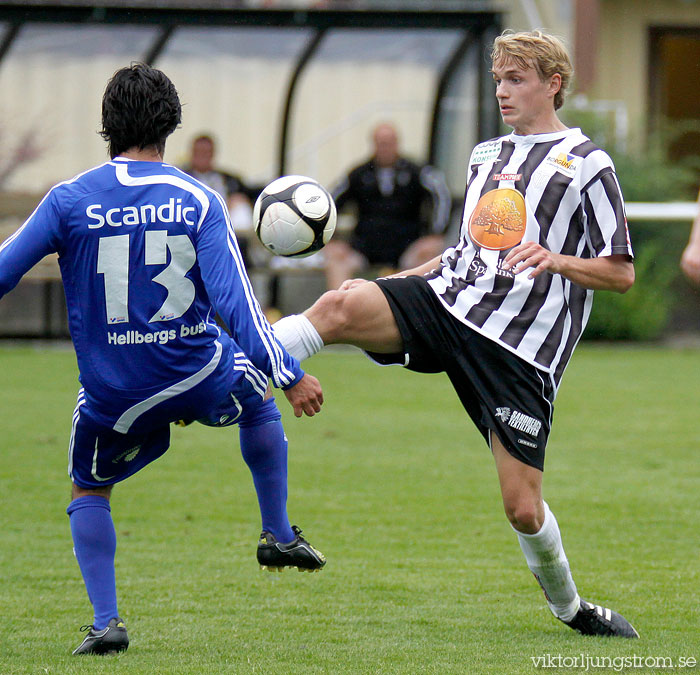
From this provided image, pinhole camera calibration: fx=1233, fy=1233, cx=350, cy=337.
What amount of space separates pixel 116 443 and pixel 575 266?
1566 millimetres

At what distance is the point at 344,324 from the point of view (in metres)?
4.11

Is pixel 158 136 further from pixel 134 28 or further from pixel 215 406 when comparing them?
pixel 134 28

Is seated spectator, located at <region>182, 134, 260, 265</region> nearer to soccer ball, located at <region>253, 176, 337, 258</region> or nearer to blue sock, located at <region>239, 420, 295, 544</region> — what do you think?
soccer ball, located at <region>253, 176, 337, 258</region>

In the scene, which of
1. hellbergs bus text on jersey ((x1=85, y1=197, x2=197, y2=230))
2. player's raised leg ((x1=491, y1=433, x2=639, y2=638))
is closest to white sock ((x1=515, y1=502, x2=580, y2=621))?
player's raised leg ((x1=491, y1=433, x2=639, y2=638))

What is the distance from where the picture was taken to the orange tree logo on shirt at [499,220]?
415 cm

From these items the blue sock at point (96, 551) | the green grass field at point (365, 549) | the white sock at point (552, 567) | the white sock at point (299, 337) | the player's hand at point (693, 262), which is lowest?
the green grass field at point (365, 549)

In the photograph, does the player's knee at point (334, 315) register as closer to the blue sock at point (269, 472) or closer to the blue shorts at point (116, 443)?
the blue shorts at point (116, 443)

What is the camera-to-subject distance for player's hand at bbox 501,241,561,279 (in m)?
3.82

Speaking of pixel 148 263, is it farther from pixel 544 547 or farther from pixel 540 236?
pixel 544 547

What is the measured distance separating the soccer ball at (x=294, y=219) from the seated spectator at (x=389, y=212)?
25.1ft

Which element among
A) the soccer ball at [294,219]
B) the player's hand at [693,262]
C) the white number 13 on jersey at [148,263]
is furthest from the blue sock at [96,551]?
the player's hand at [693,262]

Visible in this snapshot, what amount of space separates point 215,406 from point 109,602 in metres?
0.71

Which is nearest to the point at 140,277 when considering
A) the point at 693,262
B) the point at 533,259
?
the point at 533,259

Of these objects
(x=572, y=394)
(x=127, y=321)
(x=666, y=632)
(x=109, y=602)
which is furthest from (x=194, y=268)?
(x=572, y=394)
